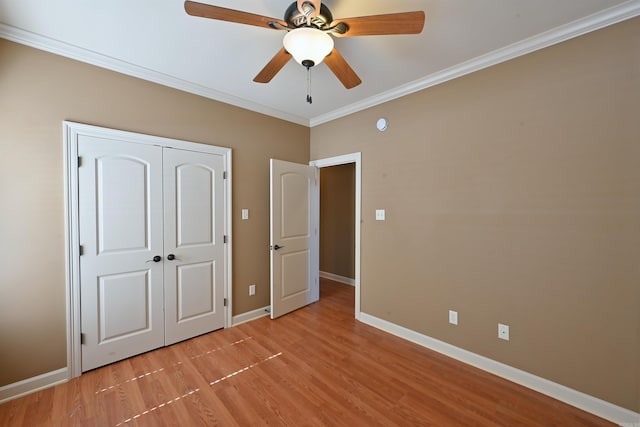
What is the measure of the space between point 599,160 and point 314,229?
2.85 m

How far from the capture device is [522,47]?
1.97 metres

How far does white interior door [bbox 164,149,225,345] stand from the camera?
8.38 feet

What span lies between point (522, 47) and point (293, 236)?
9.48 ft

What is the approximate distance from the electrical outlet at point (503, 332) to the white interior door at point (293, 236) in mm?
2252

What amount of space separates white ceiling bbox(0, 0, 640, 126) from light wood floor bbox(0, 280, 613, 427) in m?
2.64

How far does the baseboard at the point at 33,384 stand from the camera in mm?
1831

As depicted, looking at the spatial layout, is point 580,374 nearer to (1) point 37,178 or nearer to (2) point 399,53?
(2) point 399,53

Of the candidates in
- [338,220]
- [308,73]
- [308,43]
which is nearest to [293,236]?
[338,220]

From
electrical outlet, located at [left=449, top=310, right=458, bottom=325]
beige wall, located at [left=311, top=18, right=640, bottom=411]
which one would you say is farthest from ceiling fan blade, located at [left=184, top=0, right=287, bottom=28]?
electrical outlet, located at [left=449, top=310, right=458, bottom=325]

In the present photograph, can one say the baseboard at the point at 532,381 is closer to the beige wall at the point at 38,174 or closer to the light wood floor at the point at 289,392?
the light wood floor at the point at 289,392

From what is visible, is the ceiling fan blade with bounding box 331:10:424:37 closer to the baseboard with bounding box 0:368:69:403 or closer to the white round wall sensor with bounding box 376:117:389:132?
the white round wall sensor with bounding box 376:117:389:132

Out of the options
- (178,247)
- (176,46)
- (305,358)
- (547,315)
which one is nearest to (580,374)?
(547,315)


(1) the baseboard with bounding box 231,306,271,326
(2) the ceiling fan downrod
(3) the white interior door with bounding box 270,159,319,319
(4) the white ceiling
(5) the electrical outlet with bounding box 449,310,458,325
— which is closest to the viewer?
(2) the ceiling fan downrod

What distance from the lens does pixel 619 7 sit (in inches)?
63.4
